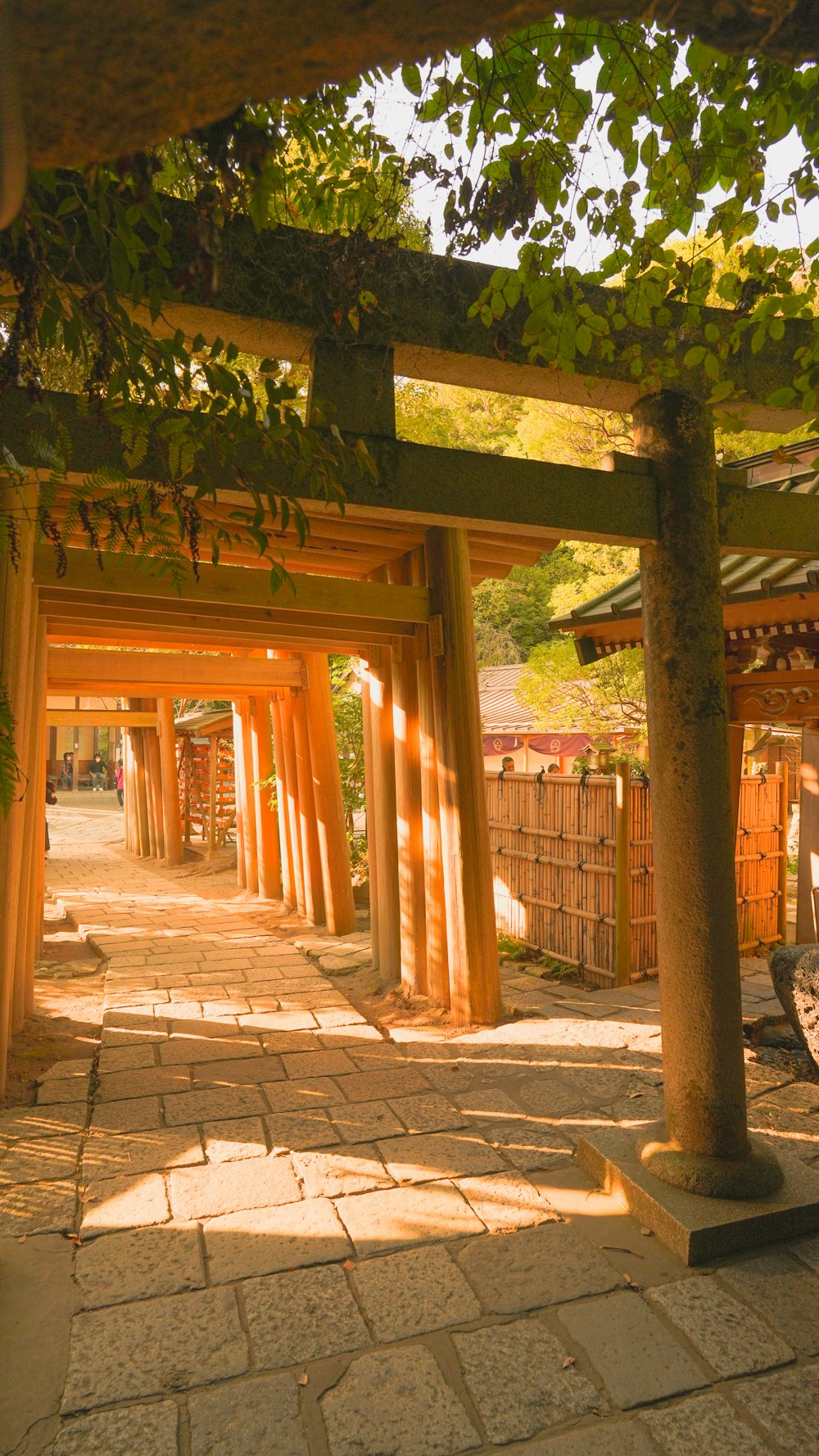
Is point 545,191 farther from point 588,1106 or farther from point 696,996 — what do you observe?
point 588,1106

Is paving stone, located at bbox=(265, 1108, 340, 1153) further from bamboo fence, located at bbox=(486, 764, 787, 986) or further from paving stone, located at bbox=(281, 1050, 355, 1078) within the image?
bamboo fence, located at bbox=(486, 764, 787, 986)

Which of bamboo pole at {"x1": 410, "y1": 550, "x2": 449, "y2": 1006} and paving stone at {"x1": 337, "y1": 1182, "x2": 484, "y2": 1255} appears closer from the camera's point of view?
paving stone at {"x1": 337, "y1": 1182, "x2": 484, "y2": 1255}

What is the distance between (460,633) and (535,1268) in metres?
3.56

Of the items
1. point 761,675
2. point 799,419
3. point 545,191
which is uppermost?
point 545,191

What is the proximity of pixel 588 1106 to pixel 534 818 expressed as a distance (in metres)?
3.62

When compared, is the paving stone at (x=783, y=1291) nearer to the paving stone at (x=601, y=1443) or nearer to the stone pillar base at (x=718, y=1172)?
the stone pillar base at (x=718, y=1172)

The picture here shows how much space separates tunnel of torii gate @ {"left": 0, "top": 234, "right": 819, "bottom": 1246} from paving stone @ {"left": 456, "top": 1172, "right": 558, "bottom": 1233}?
0.29m

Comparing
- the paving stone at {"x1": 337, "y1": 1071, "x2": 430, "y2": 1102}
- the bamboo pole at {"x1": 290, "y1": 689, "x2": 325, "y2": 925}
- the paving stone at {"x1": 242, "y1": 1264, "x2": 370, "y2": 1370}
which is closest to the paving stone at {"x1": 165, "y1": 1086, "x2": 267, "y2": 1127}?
the paving stone at {"x1": 337, "y1": 1071, "x2": 430, "y2": 1102}

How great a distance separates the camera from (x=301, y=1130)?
12.4ft

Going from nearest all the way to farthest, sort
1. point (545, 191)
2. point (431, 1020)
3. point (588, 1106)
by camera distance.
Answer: point (545, 191) < point (588, 1106) < point (431, 1020)

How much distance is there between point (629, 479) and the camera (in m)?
3.17

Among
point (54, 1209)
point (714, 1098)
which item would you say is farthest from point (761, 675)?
point (54, 1209)

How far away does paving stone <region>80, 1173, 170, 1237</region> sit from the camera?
3.00 m

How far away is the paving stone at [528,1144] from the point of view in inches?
136
